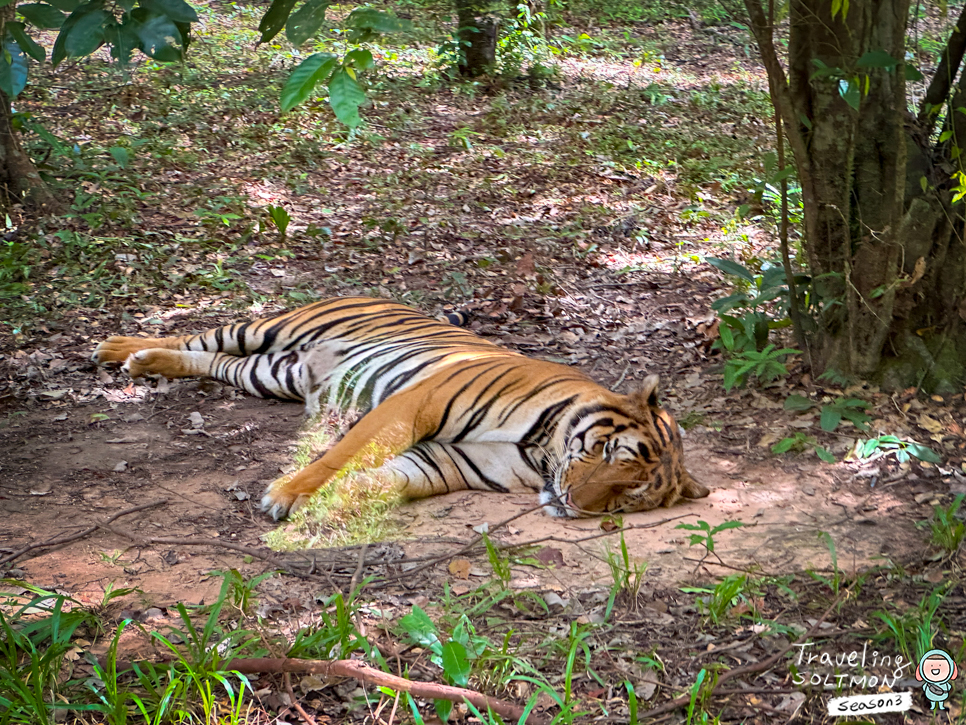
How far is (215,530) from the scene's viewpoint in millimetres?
3121

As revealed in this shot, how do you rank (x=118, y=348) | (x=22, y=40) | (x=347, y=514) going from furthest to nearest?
(x=118, y=348) < (x=347, y=514) < (x=22, y=40)

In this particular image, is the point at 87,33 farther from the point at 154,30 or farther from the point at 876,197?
the point at 876,197

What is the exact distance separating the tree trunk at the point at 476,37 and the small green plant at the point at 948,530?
8319 mm

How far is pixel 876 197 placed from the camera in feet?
12.3

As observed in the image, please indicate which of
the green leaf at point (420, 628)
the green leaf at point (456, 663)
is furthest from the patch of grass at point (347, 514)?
the green leaf at point (456, 663)

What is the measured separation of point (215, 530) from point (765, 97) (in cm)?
872

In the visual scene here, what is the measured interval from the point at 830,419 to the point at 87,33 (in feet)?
10.6

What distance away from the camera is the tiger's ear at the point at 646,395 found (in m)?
3.40

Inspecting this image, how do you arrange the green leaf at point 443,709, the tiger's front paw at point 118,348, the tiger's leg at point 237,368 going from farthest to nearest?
the tiger's front paw at point 118,348 → the tiger's leg at point 237,368 → the green leaf at point 443,709

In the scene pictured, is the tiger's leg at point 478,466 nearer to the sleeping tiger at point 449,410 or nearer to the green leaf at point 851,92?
the sleeping tiger at point 449,410

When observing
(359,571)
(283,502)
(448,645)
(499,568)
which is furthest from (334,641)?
(283,502)

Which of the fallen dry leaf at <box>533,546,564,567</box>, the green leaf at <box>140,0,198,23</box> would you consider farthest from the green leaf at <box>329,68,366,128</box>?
the fallen dry leaf at <box>533,546,564,567</box>

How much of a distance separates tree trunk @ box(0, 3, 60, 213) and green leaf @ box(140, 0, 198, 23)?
523 centimetres

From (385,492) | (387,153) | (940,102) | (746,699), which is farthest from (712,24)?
(746,699)
